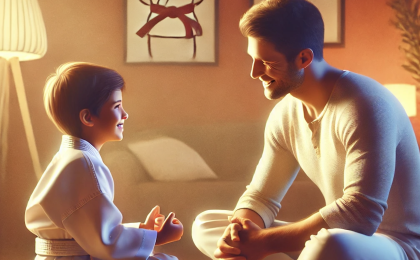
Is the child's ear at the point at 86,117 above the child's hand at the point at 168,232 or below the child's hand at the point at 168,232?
above

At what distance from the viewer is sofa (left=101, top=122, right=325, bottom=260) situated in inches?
101

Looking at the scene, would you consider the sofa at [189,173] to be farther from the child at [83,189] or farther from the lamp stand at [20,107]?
the child at [83,189]

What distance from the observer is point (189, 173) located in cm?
292

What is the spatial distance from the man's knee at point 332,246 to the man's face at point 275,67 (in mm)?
500

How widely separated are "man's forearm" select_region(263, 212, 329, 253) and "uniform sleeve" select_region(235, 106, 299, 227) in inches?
12.6

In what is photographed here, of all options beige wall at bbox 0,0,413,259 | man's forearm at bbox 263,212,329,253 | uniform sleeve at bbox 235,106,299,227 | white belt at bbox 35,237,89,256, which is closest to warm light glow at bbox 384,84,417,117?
beige wall at bbox 0,0,413,259

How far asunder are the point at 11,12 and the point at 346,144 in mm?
2048

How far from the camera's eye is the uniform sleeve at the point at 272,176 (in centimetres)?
170

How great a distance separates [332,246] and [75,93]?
866 mm

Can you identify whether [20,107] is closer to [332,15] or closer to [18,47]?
[18,47]

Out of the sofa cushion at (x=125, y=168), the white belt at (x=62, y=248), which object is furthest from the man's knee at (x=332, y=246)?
the sofa cushion at (x=125, y=168)

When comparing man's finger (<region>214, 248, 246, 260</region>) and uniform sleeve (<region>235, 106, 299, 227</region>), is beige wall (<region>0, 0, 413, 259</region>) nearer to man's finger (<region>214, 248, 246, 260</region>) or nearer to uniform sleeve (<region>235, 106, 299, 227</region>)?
uniform sleeve (<region>235, 106, 299, 227</region>)

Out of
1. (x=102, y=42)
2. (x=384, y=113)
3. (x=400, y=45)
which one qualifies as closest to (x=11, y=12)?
(x=102, y=42)

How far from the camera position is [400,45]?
10.5 feet
